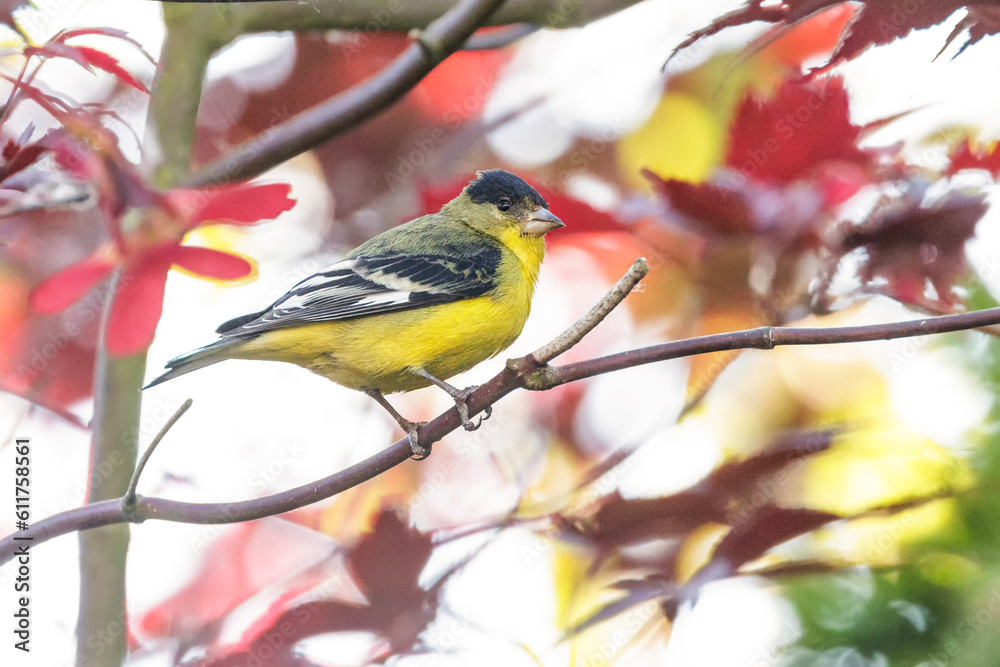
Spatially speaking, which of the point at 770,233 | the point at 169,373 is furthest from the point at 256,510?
the point at 770,233

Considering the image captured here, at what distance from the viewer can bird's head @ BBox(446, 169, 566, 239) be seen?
2.29 meters

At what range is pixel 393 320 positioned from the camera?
1.94 m

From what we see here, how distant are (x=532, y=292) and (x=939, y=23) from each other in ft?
4.01

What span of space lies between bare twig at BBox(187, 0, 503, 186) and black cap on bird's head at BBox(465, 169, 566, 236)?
0.89 meters

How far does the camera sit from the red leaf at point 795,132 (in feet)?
4.49

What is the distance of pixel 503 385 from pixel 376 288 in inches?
37.7

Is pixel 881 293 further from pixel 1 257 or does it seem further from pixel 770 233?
pixel 1 257

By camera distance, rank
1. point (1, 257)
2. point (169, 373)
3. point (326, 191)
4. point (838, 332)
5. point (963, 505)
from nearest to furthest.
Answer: point (838, 332) → point (963, 505) → point (169, 373) → point (1, 257) → point (326, 191)

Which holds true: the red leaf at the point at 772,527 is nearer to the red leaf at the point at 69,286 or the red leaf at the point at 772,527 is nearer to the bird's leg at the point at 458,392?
the bird's leg at the point at 458,392

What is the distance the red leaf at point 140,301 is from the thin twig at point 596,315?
474 mm

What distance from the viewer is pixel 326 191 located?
2.36 meters

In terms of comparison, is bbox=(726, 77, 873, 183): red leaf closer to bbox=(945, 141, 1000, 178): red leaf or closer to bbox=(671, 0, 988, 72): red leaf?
bbox=(945, 141, 1000, 178): red leaf

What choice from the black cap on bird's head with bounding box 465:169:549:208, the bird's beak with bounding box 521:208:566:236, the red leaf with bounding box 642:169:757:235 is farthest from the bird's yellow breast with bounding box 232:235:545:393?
the red leaf with bounding box 642:169:757:235

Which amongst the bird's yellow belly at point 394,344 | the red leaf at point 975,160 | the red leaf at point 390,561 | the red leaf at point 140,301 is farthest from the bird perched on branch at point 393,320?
the red leaf at point 975,160
